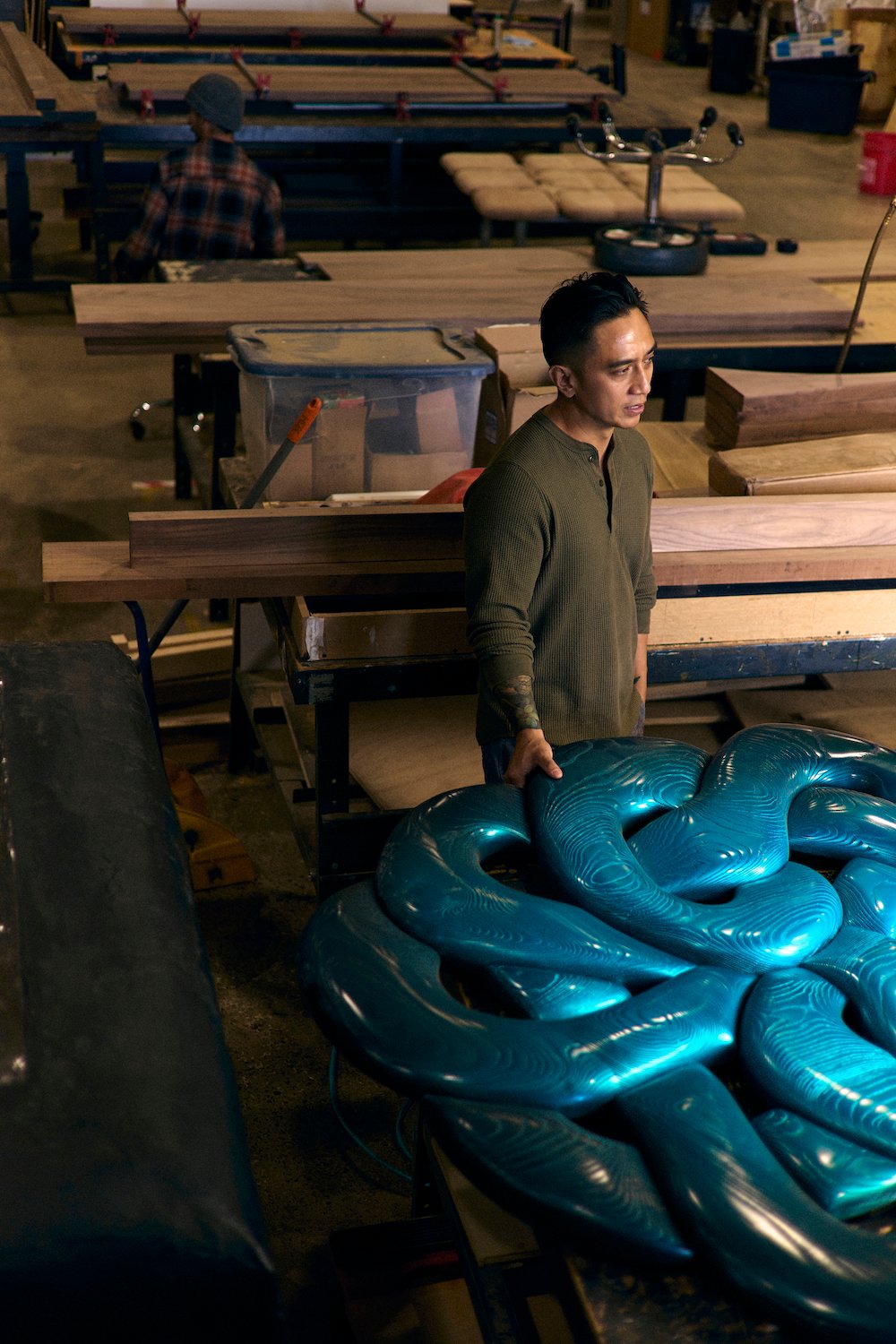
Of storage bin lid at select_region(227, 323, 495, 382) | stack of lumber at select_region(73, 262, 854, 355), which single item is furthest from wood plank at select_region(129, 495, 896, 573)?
stack of lumber at select_region(73, 262, 854, 355)

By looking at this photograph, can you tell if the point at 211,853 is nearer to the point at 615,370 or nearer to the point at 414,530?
the point at 414,530

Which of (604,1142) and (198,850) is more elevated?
(604,1142)

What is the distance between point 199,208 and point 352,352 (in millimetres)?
2505

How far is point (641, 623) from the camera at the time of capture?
2.60 meters

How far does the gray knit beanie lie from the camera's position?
212 inches

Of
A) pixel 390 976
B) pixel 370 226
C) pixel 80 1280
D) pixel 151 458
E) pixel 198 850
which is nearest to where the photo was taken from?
pixel 80 1280

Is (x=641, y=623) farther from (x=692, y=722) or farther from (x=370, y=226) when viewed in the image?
(x=370, y=226)

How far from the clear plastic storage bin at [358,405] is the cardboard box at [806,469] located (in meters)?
0.62

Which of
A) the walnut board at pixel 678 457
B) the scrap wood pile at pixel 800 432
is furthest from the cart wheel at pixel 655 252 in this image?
the scrap wood pile at pixel 800 432

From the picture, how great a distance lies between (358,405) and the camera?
10.6 ft

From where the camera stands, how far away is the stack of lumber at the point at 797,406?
3229 mm

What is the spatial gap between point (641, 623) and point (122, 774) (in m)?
1.14

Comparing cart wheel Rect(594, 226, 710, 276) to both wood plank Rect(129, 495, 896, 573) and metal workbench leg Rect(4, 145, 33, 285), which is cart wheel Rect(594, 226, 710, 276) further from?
metal workbench leg Rect(4, 145, 33, 285)

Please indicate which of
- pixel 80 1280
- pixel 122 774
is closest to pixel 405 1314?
pixel 122 774
